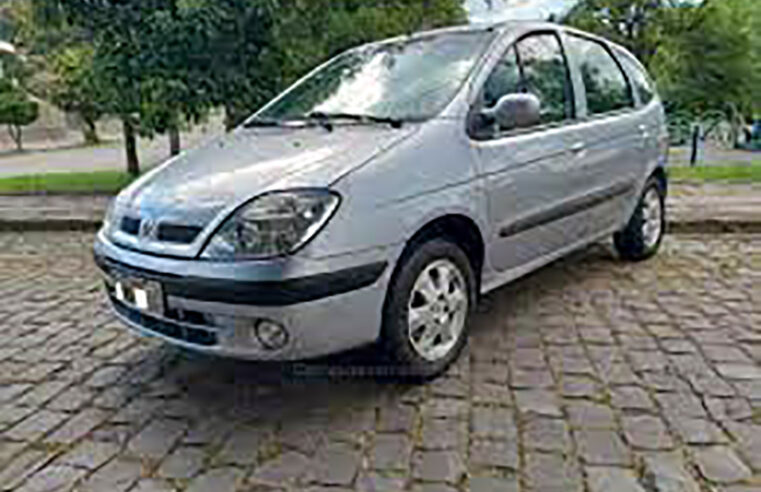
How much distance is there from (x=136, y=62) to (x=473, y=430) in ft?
20.2

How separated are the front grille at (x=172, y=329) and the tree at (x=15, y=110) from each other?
94.9 ft

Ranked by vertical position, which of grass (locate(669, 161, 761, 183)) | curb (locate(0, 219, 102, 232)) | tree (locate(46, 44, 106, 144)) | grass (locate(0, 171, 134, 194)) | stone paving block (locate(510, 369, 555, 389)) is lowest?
stone paving block (locate(510, 369, 555, 389))

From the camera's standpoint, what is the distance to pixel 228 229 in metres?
2.44

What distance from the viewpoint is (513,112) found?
300cm

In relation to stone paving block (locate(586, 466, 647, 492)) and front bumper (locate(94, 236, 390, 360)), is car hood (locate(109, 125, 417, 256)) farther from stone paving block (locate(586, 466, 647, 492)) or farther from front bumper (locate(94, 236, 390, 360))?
stone paving block (locate(586, 466, 647, 492))

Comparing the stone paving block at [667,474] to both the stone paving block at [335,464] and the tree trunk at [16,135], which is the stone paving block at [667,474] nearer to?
the stone paving block at [335,464]

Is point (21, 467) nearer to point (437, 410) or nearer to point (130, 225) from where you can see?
point (130, 225)

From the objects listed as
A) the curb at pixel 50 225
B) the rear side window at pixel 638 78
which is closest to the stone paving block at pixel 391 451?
the rear side window at pixel 638 78

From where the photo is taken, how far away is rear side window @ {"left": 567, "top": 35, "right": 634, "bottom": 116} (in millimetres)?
3973

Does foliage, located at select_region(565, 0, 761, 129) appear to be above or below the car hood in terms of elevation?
above

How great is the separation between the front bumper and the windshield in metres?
0.96

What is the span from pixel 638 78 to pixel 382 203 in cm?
296

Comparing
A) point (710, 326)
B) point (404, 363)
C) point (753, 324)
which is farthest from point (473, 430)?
point (753, 324)

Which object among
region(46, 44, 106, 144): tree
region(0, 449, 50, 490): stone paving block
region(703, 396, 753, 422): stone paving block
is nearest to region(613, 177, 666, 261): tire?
region(703, 396, 753, 422): stone paving block
